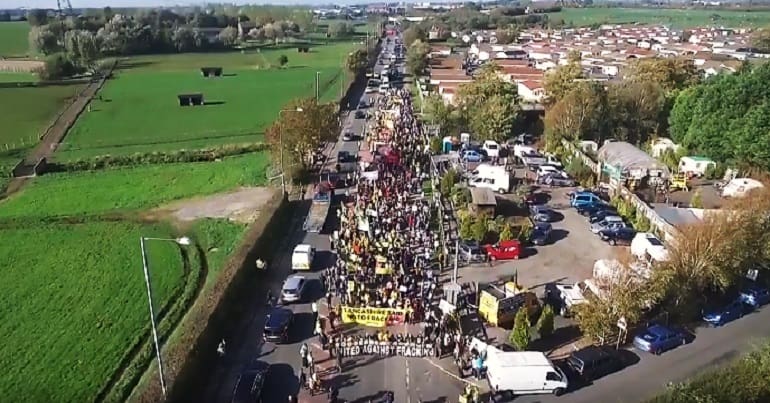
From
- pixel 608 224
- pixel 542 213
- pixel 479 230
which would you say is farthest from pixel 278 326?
pixel 608 224

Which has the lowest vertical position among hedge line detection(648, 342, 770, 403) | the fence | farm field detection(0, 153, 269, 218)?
farm field detection(0, 153, 269, 218)

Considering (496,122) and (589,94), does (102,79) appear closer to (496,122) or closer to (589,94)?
(496,122)

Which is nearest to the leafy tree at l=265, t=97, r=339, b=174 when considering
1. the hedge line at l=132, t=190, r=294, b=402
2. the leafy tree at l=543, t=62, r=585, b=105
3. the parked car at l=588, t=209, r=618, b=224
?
the hedge line at l=132, t=190, r=294, b=402

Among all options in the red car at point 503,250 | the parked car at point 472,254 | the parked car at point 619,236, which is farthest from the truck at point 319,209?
the parked car at point 619,236

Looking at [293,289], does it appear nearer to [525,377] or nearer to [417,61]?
[525,377]

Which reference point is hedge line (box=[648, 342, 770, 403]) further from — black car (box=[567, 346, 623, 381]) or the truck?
the truck

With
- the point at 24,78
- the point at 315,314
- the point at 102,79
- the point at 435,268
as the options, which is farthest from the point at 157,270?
the point at 24,78
